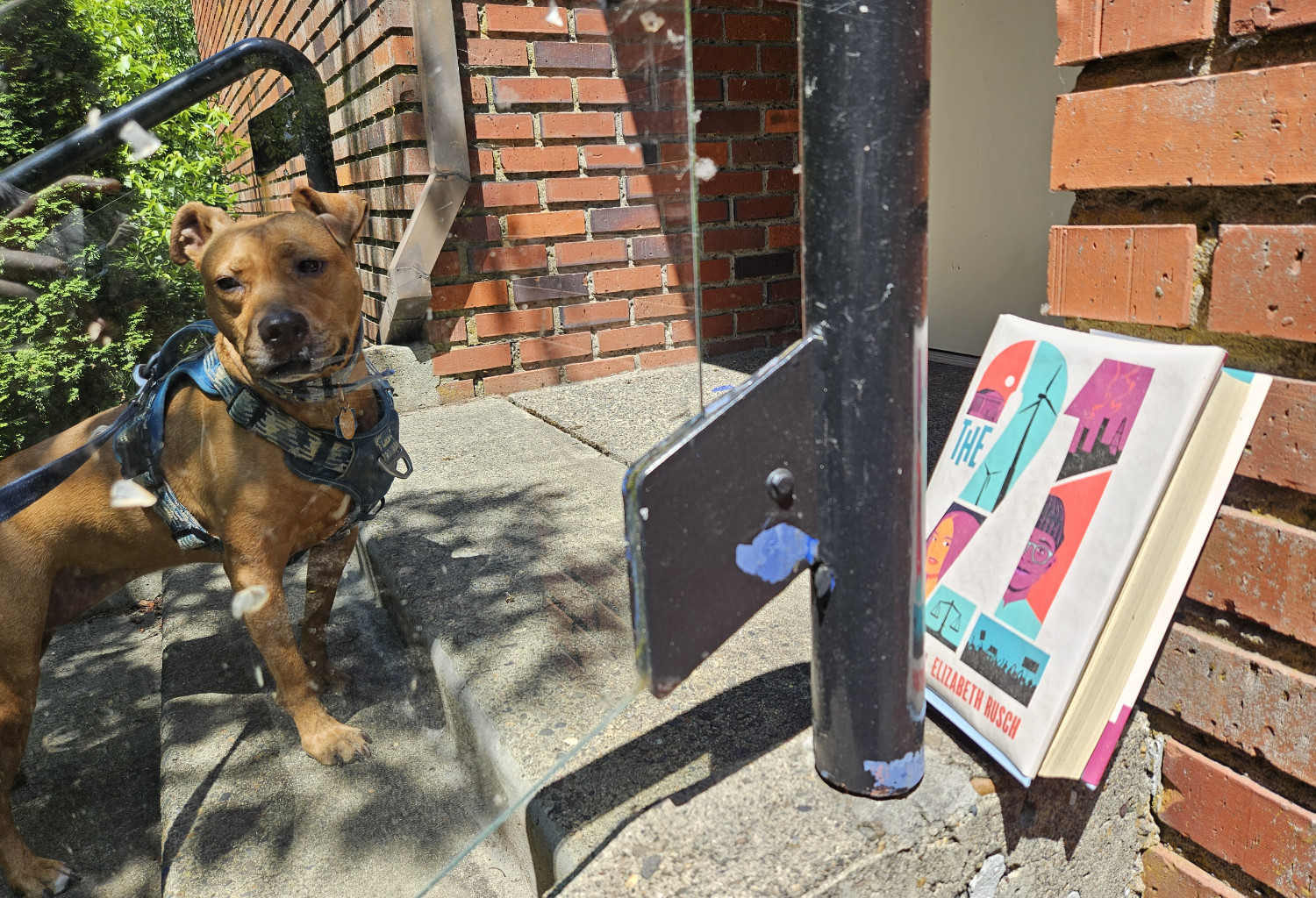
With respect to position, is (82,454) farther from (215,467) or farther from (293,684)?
(293,684)

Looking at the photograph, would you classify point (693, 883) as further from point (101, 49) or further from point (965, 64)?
point (965, 64)

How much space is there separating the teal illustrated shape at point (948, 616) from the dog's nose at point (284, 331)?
0.93 meters

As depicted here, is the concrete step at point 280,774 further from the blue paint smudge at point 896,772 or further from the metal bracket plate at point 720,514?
the blue paint smudge at point 896,772

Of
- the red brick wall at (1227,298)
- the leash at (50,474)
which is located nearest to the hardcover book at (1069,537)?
the red brick wall at (1227,298)

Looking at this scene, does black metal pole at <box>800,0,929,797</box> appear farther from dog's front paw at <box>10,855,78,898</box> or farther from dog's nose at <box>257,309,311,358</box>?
dog's front paw at <box>10,855,78,898</box>

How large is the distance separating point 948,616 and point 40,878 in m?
1.16

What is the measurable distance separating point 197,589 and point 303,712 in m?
0.18

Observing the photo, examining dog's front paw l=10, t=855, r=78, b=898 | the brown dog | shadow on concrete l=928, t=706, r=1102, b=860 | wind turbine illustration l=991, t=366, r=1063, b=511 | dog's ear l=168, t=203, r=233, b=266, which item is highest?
dog's ear l=168, t=203, r=233, b=266

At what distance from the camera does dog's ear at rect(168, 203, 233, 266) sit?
695 mm

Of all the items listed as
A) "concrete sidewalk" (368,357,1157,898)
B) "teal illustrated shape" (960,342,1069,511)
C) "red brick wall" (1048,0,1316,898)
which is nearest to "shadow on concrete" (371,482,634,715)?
"concrete sidewalk" (368,357,1157,898)

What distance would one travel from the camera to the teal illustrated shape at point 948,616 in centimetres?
126

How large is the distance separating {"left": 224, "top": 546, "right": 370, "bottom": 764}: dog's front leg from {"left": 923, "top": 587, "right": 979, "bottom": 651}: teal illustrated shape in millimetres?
805

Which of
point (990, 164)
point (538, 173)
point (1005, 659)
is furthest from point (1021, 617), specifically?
point (990, 164)

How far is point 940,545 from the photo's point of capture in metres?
1.35
